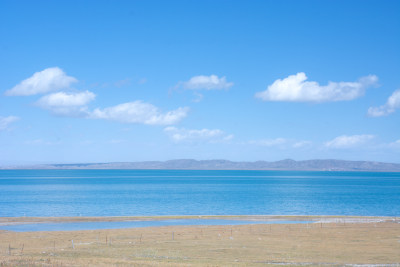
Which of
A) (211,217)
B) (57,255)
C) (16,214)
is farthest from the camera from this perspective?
(16,214)

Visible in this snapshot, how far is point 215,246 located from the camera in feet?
151

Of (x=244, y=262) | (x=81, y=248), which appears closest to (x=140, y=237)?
(x=81, y=248)

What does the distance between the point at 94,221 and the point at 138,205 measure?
100ft

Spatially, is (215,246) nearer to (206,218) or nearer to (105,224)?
(105,224)

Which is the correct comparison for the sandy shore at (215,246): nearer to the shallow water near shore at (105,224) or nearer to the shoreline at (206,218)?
the shoreline at (206,218)

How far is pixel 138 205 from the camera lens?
352 ft

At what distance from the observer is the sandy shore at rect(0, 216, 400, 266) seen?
3616cm

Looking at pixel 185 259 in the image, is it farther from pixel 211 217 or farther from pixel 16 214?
pixel 16 214

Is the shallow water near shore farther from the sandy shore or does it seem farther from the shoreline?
the sandy shore

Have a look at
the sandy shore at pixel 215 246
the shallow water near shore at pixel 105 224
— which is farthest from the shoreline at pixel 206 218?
the sandy shore at pixel 215 246

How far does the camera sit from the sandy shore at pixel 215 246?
119 ft

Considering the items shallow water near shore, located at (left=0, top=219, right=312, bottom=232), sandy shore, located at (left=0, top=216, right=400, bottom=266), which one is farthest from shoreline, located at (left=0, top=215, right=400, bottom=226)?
sandy shore, located at (left=0, top=216, right=400, bottom=266)

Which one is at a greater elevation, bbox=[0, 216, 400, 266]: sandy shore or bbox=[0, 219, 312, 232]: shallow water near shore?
bbox=[0, 216, 400, 266]: sandy shore

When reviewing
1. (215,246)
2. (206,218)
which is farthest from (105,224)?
(215,246)
